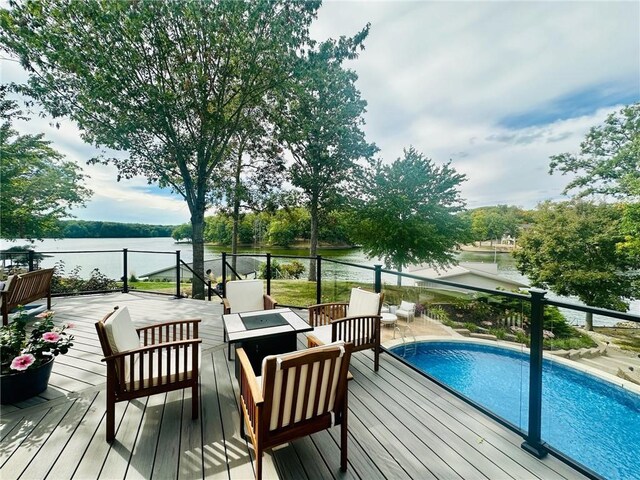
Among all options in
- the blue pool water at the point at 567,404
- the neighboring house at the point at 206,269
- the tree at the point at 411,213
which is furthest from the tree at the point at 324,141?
the blue pool water at the point at 567,404

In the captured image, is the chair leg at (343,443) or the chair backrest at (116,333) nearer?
the chair leg at (343,443)

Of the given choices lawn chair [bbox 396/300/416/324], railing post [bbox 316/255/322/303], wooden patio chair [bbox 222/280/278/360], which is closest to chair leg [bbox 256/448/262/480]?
wooden patio chair [bbox 222/280/278/360]

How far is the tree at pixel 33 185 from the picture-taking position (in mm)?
9023

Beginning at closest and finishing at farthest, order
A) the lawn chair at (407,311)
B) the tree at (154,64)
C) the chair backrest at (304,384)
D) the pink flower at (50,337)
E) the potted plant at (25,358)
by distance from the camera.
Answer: the chair backrest at (304,384)
the potted plant at (25,358)
the pink flower at (50,337)
the lawn chair at (407,311)
the tree at (154,64)

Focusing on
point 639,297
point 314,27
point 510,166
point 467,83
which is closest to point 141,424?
point 314,27

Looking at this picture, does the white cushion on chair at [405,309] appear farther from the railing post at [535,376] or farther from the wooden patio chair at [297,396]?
the wooden patio chair at [297,396]

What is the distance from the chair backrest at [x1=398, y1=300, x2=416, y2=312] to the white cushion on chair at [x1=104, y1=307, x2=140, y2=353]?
12.1ft

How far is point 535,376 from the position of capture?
201 cm

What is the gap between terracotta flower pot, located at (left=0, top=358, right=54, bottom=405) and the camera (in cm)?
231

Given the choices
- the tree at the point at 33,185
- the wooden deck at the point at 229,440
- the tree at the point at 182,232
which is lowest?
the wooden deck at the point at 229,440

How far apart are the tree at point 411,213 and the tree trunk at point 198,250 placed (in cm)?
829

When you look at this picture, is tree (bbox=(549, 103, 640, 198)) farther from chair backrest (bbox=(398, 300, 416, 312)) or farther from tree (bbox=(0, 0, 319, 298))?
tree (bbox=(0, 0, 319, 298))

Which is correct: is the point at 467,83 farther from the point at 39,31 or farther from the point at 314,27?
the point at 39,31

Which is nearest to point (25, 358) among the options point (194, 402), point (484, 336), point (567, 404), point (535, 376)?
point (194, 402)
